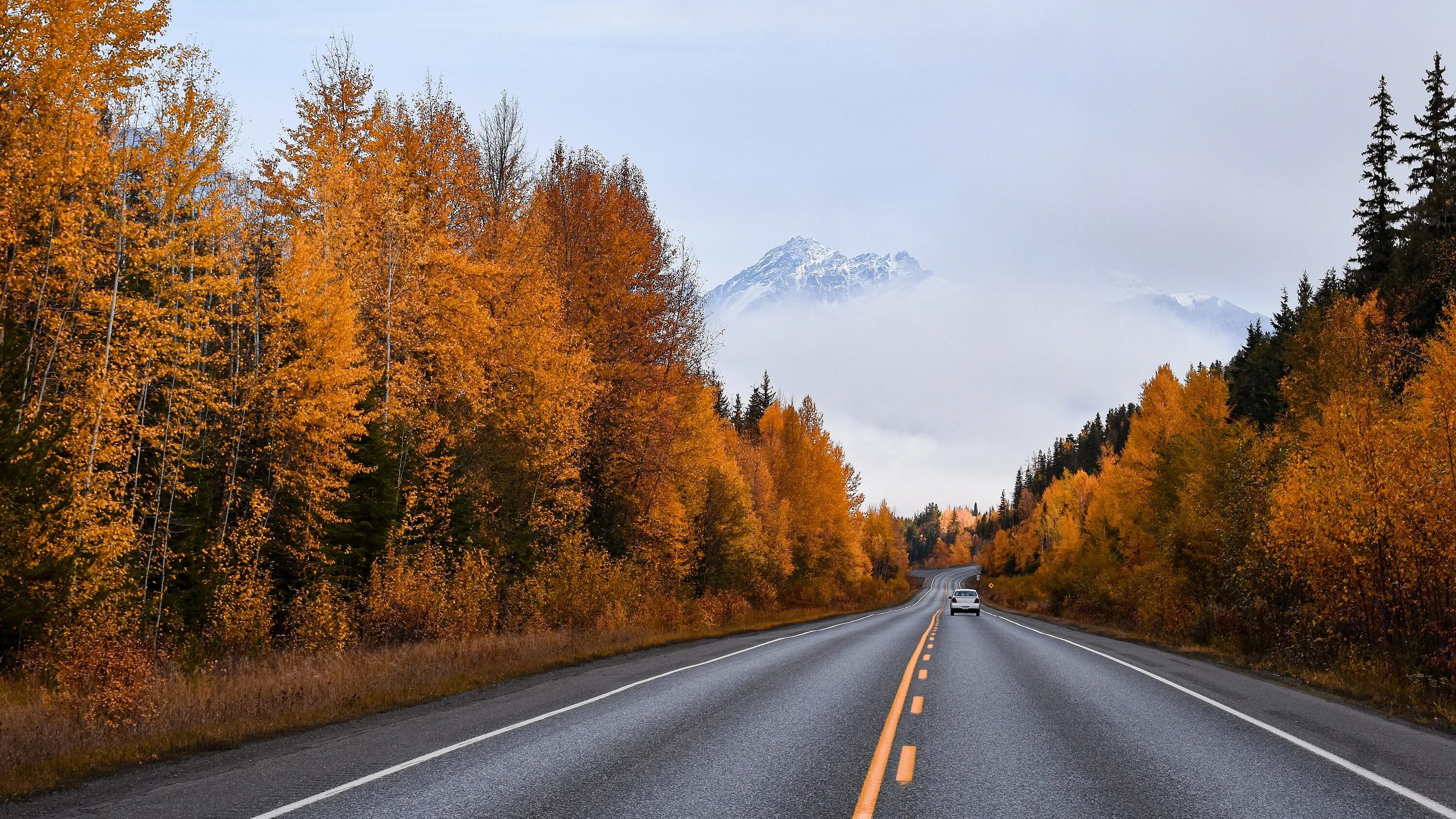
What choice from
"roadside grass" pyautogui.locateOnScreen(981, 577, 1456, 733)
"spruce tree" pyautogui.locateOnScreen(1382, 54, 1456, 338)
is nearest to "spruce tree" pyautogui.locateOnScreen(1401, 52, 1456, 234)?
"spruce tree" pyautogui.locateOnScreen(1382, 54, 1456, 338)

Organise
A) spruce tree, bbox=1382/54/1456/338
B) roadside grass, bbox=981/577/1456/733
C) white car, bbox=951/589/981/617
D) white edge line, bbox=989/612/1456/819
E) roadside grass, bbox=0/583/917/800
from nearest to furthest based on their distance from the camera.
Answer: white edge line, bbox=989/612/1456/819, roadside grass, bbox=0/583/917/800, roadside grass, bbox=981/577/1456/733, spruce tree, bbox=1382/54/1456/338, white car, bbox=951/589/981/617

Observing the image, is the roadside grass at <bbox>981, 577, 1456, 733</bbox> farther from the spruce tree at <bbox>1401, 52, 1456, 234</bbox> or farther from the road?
the spruce tree at <bbox>1401, 52, 1456, 234</bbox>

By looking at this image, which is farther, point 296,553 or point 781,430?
point 781,430

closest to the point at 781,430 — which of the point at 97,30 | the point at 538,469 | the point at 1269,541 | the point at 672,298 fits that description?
the point at 672,298

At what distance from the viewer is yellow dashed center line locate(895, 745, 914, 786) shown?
687 cm

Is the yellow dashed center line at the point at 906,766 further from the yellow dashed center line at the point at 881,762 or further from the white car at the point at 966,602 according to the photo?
the white car at the point at 966,602

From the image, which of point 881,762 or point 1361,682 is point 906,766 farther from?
point 1361,682

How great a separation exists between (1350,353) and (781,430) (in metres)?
37.6

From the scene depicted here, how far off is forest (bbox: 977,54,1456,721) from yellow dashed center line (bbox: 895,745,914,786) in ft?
27.6

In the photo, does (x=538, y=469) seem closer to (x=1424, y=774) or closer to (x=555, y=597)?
(x=555, y=597)

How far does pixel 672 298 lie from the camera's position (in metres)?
30.0

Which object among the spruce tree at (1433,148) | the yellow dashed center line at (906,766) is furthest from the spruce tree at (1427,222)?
the yellow dashed center line at (906,766)

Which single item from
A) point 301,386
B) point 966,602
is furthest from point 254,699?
point 966,602

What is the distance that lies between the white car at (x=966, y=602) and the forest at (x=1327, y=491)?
19.8 ft
